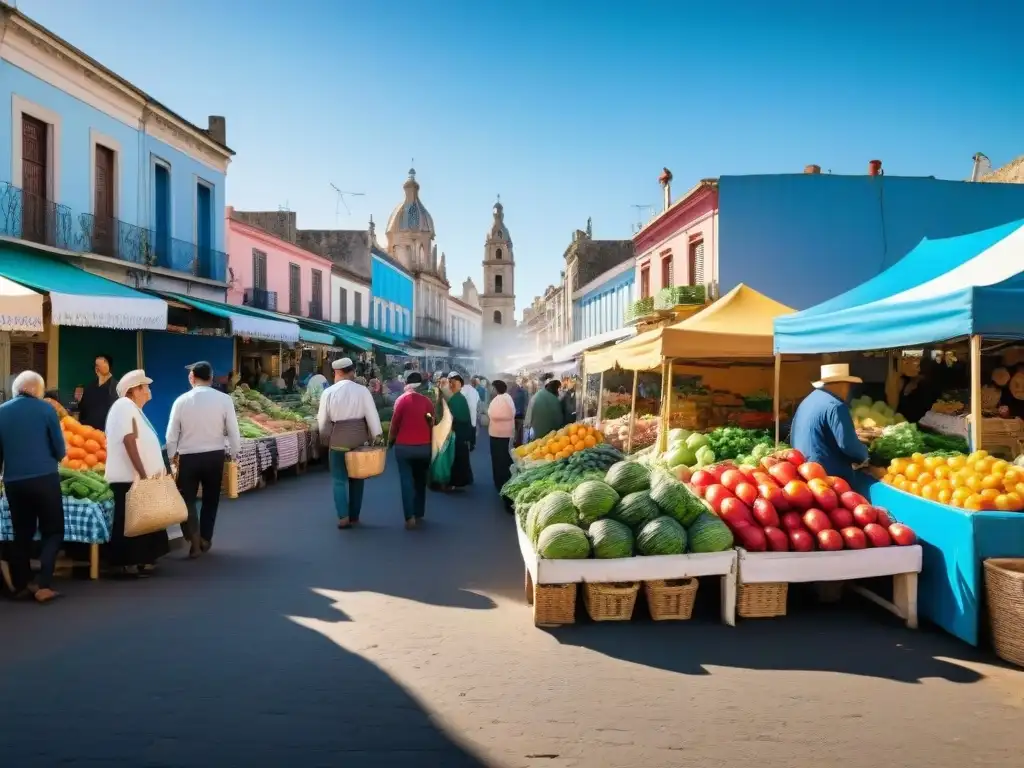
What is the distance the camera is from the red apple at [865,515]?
5523 mm

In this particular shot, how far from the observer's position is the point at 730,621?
530 cm

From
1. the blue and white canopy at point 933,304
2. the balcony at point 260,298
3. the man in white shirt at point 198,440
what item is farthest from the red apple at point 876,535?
the balcony at point 260,298

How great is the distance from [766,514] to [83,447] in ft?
21.0

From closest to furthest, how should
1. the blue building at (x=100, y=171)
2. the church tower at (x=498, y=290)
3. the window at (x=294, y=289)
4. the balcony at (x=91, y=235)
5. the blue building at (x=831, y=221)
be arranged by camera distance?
the balcony at (x=91, y=235)
the blue building at (x=100, y=171)
the blue building at (x=831, y=221)
the window at (x=294, y=289)
the church tower at (x=498, y=290)

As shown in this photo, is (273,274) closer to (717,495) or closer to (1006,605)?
(717,495)

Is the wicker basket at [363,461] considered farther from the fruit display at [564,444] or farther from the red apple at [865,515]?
the red apple at [865,515]

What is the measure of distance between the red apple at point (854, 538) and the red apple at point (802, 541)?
0.72ft

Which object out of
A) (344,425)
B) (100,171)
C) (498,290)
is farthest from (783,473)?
(498,290)

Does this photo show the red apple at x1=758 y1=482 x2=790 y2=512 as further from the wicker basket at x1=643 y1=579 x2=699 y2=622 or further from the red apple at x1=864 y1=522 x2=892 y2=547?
the wicker basket at x1=643 y1=579 x2=699 y2=622

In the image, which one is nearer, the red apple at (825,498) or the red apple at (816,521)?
the red apple at (816,521)

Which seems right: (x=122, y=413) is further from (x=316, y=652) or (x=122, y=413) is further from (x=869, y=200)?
(x=869, y=200)

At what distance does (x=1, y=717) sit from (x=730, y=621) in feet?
13.8

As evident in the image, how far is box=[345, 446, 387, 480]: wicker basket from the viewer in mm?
8531

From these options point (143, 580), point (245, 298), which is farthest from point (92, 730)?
point (245, 298)
